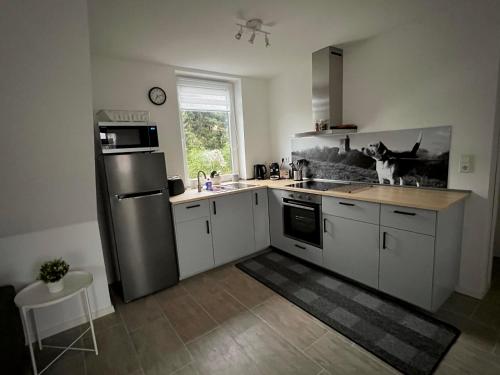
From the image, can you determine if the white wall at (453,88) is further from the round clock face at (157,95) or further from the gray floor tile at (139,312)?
the gray floor tile at (139,312)

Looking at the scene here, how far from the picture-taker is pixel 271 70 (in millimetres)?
3479

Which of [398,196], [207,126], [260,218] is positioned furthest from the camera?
[207,126]

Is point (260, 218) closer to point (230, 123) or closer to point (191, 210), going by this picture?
point (191, 210)

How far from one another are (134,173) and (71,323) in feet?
4.55

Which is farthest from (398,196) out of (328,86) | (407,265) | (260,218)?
(260,218)

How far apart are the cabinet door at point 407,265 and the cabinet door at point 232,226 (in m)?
1.53

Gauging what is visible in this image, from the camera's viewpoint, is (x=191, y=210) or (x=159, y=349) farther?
(x=191, y=210)

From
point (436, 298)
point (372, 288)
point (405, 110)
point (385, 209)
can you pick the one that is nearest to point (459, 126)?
point (405, 110)

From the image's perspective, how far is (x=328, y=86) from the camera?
2867 millimetres

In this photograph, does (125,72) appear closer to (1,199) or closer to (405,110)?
(1,199)

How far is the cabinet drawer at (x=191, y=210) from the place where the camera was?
105 inches

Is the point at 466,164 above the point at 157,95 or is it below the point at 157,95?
below

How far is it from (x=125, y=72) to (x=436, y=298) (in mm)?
3636

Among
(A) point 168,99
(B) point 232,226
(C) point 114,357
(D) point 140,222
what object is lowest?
(C) point 114,357
